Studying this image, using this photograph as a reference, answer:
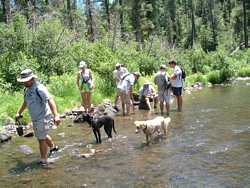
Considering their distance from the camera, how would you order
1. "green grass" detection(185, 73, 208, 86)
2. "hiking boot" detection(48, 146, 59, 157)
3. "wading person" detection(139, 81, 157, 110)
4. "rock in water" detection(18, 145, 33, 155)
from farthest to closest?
"green grass" detection(185, 73, 208, 86)
"wading person" detection(139, 81, 157, 110)
"rock in water" detection(18, 145, 33, 155)
"hiking boot" detection(48, 146, 59, 157)

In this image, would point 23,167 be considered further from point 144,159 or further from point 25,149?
point 144,159

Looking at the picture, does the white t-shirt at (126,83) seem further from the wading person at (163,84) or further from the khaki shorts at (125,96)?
the wading person at (163,84)

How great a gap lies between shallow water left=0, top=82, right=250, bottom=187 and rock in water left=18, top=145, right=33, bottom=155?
0.14 m

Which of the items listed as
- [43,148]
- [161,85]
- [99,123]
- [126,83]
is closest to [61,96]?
[126,83]

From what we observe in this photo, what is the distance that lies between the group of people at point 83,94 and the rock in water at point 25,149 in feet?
1.93

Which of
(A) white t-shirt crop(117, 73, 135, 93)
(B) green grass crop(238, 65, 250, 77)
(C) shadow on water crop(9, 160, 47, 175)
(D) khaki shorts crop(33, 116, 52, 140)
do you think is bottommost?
(C) shadow on water crop(9, 160, 47, 175)

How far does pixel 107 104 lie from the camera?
20.5 metres

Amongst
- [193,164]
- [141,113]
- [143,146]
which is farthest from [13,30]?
[193,164]

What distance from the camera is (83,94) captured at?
57.8 ft

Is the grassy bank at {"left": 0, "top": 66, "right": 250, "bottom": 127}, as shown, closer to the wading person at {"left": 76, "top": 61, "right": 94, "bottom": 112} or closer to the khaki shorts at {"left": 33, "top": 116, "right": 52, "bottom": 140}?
Answer: the wading person at {"left": 76, "top": 61, "right": 94, "bottom": 112}

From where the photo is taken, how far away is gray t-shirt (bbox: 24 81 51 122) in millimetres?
10195

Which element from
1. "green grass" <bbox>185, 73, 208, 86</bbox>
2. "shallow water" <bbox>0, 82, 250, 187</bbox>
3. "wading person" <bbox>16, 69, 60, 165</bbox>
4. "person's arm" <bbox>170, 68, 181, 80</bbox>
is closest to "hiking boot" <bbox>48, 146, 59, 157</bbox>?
"shallow water" <bbox>0, 82, 250, 187</bbox>

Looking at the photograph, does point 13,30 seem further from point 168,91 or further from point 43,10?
point 43,10

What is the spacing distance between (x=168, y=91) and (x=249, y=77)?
20268 millimetres
